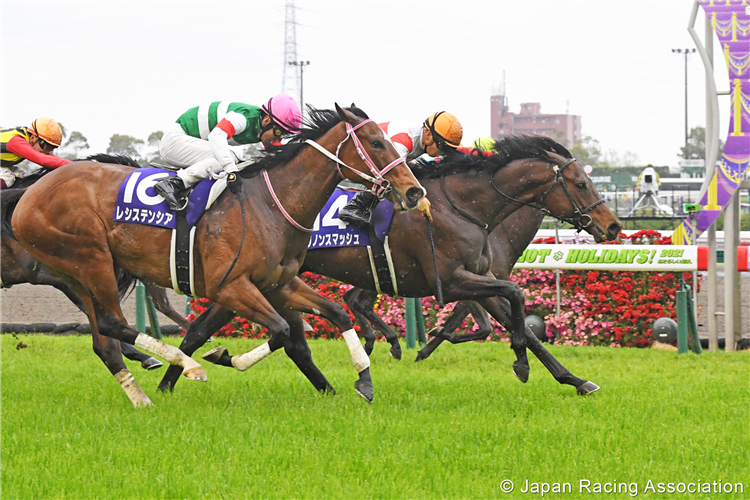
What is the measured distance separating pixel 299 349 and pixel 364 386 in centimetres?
61

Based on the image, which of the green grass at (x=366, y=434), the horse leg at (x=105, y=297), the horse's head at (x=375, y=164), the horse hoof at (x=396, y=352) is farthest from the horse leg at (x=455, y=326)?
the horse leg at (x=105, y=297)

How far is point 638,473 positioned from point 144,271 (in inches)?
126

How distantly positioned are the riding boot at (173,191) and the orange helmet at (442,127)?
2.00 m

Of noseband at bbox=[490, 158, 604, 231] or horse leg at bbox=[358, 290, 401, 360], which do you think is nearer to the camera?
noseband at bbox=[490, 158, 604, 231]

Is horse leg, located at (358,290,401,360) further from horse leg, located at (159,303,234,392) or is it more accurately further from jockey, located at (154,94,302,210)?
jockey, located at (154,94,302,210)

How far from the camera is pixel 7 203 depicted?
6320 mm

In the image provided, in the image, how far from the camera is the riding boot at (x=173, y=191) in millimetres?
5305

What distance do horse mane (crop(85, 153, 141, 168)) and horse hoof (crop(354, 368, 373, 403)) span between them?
7.29 ft

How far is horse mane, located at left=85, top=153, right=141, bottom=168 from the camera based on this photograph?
20.3 ft

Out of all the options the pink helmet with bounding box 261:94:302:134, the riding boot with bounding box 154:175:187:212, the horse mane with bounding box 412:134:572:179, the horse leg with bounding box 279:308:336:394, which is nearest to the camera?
the riding boot with bounding box 154:175:187:212

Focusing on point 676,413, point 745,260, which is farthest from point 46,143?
point 745,260

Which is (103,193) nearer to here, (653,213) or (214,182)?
(214,182)

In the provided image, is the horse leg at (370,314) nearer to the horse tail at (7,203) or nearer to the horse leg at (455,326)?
the horse leg at (455,326)

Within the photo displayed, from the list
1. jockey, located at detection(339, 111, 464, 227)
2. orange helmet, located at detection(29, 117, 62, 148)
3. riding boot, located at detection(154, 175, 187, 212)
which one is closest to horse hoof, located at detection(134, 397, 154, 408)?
riding boot, located at detection(154, 175, 187, 212)
